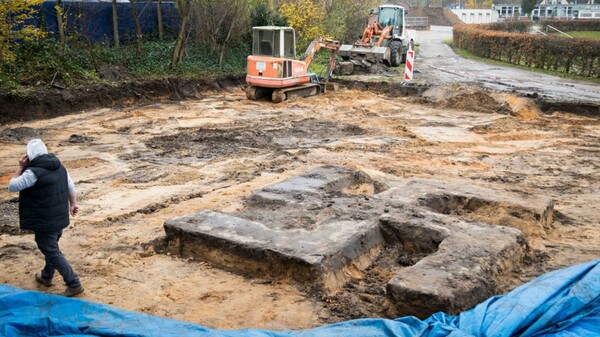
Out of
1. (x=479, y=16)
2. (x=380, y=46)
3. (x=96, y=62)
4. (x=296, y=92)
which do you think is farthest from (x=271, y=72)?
(x=479, y=16)

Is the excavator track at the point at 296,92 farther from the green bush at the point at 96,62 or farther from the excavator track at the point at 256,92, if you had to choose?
the green bush at the point at 96,62

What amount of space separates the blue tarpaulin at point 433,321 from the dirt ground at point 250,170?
71 cm

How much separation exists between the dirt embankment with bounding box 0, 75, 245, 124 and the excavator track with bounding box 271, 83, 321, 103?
10.8 ft

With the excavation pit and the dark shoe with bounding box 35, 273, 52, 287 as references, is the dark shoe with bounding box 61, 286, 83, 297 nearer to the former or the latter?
the dark shoe with bounding box 35, 273, 52, 287

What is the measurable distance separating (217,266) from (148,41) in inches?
814

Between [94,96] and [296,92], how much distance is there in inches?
257

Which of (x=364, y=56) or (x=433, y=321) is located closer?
(x=433, y=321)

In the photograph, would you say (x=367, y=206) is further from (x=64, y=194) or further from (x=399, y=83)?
(x=399, y=83)

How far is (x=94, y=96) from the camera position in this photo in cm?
1838

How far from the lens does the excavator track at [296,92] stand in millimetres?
19547

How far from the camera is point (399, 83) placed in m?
22.1

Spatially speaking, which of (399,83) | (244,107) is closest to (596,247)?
(244,107)

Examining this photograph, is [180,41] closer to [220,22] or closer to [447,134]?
[220,22]

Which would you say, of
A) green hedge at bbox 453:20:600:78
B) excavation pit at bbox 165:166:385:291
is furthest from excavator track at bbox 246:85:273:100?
green hedge at bbox 453:20:600:78
